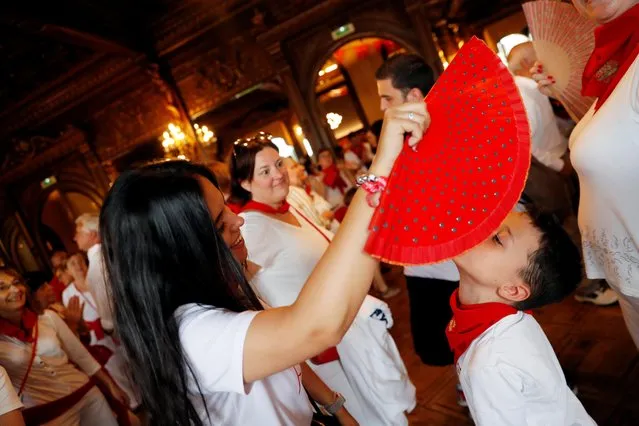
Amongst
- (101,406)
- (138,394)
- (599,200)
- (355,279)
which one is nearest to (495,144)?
(355,279)

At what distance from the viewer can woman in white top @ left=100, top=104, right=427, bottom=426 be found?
28.9 inches

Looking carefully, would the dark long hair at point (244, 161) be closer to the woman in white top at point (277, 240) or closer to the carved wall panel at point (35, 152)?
the woman in white top at point (277, 240)

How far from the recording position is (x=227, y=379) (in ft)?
2.68

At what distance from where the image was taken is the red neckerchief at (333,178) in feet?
18.9

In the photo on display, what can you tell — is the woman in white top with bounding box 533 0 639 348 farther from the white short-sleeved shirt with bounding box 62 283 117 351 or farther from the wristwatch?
the white short-sleeved shirt with bounding box 62 283 117 351

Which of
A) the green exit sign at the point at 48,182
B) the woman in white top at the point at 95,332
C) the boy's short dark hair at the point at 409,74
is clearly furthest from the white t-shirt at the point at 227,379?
the green exit sign at the point at 48,182

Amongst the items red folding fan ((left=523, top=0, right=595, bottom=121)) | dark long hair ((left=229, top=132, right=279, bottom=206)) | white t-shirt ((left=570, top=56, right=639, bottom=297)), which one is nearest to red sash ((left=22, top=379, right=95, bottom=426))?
dark long hair ((left=229, top=132, right=279, bottom=206))

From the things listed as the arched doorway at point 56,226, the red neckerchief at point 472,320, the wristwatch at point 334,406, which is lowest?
the wristwatch at point 334,406

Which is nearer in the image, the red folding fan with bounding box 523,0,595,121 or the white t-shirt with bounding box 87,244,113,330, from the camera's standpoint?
the red folding fan with bounding box 523,0,595,121

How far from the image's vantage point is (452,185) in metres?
0.76

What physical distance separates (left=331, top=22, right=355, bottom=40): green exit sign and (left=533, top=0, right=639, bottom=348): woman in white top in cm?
541

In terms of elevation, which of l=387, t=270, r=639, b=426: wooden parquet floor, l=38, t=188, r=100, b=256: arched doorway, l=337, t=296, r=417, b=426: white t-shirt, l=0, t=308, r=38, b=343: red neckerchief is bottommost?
l=387, t=270, r=639, b=426: wooden parquet floor

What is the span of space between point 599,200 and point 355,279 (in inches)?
34.8

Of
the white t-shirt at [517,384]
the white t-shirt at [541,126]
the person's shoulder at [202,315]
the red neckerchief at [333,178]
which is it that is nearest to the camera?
the person's shoulder at [202,315]
